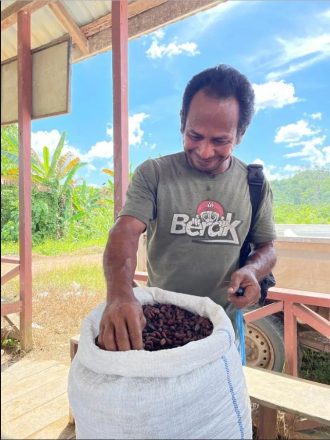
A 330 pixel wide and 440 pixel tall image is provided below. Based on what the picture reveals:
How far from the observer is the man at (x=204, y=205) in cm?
89

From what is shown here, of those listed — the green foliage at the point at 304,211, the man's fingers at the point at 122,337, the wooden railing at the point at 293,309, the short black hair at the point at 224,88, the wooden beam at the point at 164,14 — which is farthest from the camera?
the green foliage at the point at 304,211

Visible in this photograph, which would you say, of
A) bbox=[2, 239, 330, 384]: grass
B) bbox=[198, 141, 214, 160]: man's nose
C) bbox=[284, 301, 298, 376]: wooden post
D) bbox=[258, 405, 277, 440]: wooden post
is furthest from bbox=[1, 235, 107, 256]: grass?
bbox=[284, 301, 298, 376]: wooden post

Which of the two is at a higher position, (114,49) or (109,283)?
(114,49)

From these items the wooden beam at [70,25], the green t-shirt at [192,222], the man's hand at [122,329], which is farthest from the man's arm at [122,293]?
the wooden beam at [70,25]

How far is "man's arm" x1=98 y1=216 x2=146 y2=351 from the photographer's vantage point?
1.87 ft

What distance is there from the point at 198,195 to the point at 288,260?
1506 mm

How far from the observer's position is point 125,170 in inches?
58.4

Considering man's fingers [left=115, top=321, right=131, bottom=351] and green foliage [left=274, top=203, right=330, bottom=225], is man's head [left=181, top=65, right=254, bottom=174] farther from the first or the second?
green foliage [left=274, top=203, right=330, bottom=225]

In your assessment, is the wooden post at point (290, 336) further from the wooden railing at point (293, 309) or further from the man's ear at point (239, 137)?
the man's ear at point (239, 137)

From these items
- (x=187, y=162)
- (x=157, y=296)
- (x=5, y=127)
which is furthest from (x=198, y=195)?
(x=5, y=127)

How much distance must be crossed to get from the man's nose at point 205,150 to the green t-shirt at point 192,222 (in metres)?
0.07

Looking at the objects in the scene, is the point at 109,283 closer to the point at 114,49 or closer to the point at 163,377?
the point at 163,377

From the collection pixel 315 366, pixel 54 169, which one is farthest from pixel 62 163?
pixel 315 366

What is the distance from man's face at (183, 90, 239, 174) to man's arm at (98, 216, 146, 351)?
0.83 ft
